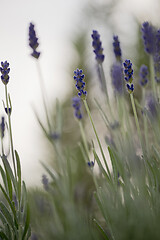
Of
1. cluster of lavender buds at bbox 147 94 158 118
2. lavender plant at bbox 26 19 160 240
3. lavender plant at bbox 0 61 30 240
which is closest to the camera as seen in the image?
lavender plant at bbox 26 19 160 240

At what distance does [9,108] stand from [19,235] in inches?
12.1

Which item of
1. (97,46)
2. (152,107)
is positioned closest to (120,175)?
(152,107)

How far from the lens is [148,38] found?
39.9 inches

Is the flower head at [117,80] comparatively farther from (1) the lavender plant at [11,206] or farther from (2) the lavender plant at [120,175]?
(1) the lavender plant at [11,206]

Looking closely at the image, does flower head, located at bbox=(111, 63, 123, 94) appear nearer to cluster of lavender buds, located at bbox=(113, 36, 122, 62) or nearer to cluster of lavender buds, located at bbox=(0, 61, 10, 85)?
cluster of lavender buds, located at bbox=(113, 36, 122, 62)

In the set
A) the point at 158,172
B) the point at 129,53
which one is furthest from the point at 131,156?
the point at 129,53

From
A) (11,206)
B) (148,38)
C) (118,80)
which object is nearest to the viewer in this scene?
(11,206)

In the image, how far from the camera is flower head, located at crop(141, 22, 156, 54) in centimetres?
99

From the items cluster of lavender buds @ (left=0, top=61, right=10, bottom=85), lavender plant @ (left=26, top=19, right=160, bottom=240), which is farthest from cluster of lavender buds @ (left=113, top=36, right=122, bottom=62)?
cluster of lavender buds @ (left=0, top=61, right=10, bottom=85)

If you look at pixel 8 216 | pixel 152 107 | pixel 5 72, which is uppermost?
pixel 5 72

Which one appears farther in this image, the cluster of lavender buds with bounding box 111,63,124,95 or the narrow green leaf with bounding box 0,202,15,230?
the cluster of lavender buds with bounding box 111,63,124,95

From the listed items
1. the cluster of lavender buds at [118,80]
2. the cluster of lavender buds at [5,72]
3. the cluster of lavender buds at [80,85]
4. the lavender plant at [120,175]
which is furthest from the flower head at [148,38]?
the cluster of lavender buds at [5,72]

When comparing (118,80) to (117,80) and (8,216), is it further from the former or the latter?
(8,216)

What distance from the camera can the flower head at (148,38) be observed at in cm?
99
